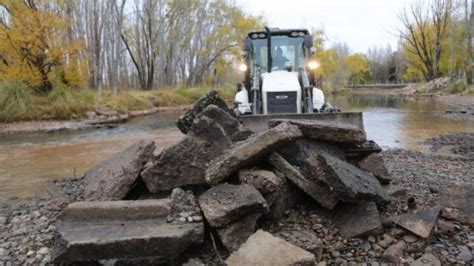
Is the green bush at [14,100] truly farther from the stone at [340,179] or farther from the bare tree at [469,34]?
the bare tree at [469,34]

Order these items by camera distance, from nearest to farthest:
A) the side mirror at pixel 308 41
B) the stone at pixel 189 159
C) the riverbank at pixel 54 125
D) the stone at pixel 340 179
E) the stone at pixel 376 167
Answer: the stone at pixel 340 179 → the stone at pixel 189 159 → the stone at pixel 376 167 → the side mirror at pixel 308 41 → the riverbank at pixel 54 125

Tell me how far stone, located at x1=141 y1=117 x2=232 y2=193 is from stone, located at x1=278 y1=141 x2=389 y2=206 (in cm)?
98

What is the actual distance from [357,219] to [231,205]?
50.3 inches

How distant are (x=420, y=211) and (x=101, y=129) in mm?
13710

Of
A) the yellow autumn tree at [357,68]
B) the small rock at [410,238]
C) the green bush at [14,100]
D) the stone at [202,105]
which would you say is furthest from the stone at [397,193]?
the yellow autumn tree at [357,68]

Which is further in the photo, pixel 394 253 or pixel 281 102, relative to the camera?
pixel 281 102

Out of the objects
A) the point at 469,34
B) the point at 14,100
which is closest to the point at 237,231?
the point at 14,100

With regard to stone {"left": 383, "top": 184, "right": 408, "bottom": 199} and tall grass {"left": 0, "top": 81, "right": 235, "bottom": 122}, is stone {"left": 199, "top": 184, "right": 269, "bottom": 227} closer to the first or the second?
stone {"left": 383, "top": 184, "right": 408, "bottom": 199}

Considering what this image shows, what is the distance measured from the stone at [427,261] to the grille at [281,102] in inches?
186

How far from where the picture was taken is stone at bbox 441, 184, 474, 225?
4.01 meters

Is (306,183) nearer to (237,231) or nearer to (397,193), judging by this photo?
(237,231)

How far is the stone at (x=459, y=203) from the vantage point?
401 centimetres

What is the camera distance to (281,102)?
795cm

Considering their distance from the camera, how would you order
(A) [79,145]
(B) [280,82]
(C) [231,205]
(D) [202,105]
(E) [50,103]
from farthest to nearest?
(E) [50,103]
(A) [79,145]
(B) [280,82]
(D) [202,105]
(C) [231,205]
